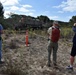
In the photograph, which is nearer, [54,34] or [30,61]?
[54,34]

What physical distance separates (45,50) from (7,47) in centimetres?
193

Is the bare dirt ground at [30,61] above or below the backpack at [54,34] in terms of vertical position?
below

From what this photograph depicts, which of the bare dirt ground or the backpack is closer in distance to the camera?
the bare dirt ground

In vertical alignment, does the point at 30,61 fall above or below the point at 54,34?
below

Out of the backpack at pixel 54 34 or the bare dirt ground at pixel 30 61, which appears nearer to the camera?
the bare dirt ground at pixel 30 61

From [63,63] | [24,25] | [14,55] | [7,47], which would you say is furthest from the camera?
[24,25]

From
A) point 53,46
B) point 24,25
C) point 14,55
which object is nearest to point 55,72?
point 53,46

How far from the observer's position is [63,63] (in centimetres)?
1017

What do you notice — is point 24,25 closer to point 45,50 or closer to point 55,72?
point 45,50

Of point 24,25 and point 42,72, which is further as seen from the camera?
point 24,25

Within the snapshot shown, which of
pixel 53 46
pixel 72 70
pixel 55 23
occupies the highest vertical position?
pixel 55 23

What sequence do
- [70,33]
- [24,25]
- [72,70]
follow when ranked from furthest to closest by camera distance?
1. [24,25]
2. [70,33]
3. [72,70]

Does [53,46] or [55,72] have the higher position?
[53,46]

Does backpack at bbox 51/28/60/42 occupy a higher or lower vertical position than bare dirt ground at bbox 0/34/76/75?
higher
